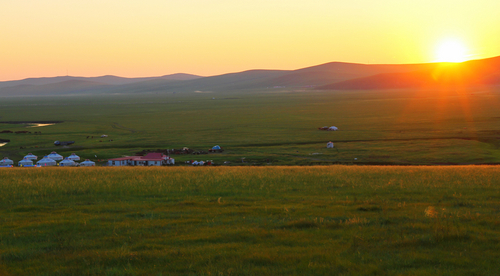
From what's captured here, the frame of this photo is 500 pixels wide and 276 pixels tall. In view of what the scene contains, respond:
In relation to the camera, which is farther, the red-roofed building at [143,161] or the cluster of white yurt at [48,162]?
the red-roofed building at [143,161]

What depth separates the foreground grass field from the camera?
8.11m

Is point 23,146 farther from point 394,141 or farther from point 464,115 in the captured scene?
point 464,115

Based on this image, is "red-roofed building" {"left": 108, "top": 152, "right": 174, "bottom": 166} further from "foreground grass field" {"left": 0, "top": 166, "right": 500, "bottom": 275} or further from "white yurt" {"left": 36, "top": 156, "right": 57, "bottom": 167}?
"foreground grass field" {"left": 0, "top": 166, "right": 500, "bottom": 275}

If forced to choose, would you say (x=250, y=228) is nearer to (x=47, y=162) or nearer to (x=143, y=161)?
(x=143, y=161)

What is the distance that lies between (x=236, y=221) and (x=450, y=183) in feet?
37.9

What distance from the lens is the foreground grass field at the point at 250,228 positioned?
26.6 feet

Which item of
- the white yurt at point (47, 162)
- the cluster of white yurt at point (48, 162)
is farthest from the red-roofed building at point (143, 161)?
the white yurt at point (47, 162)

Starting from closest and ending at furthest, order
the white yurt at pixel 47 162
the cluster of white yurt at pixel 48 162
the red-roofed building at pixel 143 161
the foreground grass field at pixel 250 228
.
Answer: the foreground grass field at pixel 250 228 < the cluster of white yurt at pixel 48 162 < the red-roofed building at pixel 143 161 < the white yurt at pixel 47 162

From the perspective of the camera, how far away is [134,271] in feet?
25.7

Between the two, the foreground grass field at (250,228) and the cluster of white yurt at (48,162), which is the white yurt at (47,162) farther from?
the foreground grass field at (250,228)

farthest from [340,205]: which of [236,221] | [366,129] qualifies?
[366,129]

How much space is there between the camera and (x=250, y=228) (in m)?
10.7

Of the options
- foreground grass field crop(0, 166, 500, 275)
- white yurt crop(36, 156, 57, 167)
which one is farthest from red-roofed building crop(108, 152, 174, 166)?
foreground grass field crop(0, 166, 500, 275)

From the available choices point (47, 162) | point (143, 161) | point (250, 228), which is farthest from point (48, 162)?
point (250, 228)
